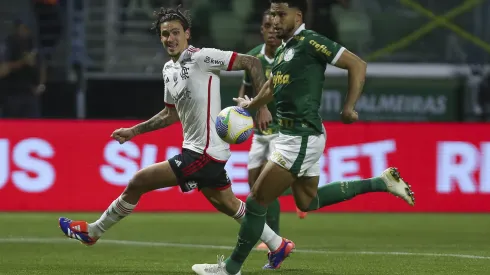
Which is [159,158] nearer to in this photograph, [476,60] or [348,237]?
[348,237]

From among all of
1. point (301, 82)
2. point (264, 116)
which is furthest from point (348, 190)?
point (301, 82)

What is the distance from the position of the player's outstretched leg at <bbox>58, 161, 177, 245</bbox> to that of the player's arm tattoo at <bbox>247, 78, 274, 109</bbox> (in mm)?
922

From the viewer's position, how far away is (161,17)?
8867mm

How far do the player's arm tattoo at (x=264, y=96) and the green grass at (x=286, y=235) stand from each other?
1.30m

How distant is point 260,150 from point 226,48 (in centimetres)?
737

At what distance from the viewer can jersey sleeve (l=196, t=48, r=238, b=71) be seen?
28.5ft

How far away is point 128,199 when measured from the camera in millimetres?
8828

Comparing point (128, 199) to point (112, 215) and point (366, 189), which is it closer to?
point (112, 215)

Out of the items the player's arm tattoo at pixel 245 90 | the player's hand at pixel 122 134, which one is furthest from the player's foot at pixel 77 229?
the player's arm tattoo at pixel 245 90

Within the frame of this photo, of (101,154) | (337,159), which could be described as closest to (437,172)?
(337,159)

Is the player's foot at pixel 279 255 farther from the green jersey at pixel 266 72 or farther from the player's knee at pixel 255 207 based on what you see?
the green jersey at pixel 266 72

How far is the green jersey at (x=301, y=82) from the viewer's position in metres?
7.77

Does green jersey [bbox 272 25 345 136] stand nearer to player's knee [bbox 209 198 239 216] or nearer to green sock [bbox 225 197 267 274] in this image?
green sock [bbox 225 197 267 274]

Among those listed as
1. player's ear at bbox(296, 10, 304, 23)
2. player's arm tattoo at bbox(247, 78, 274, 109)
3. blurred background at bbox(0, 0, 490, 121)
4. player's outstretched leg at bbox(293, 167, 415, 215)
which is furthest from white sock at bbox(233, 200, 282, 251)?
blurred background at bbox(0, 0, 490, 121)
